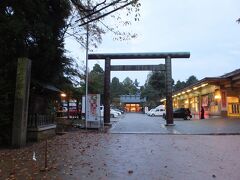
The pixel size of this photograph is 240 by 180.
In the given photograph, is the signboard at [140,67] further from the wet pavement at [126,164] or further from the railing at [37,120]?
the wet pavement at [126,164]

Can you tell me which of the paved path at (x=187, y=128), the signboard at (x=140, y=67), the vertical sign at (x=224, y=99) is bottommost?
the paved path at (x=187, y=128)

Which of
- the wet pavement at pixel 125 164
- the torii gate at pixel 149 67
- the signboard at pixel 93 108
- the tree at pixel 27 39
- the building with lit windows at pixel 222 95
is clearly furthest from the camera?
the building with lit windows at pixel 222 95

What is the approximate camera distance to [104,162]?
31.7 feet

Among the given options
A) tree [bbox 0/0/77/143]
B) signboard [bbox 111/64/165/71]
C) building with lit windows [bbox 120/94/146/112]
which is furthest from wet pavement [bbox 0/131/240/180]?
building with lit windows [bbox 120/94/146/112]

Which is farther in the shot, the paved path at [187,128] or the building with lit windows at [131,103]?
the building with lit windows at [131,103]

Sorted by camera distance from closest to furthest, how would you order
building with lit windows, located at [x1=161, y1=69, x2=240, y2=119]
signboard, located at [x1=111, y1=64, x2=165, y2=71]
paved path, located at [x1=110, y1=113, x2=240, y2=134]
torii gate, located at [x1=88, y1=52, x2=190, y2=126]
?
1. paved path, located at [x1=110, y1=113, x2=240, y2=134]
2. torii gate, located at [x1=88, y1=52, x2=190, y2=126]
3. signboard, located at [x1=111, y1=64, x2=165, y2=71]
4. building with lit windows, located at [x1=161, y1=69, x2=240, y2=119]

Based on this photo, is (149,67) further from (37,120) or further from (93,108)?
(37,120)

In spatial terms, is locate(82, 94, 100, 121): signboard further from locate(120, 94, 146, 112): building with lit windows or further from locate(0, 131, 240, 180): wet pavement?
locate(120, 94, 146, 112): building with lit windows

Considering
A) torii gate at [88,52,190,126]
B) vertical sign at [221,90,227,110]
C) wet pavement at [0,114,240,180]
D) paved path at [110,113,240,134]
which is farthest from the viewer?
vertical sign at [221,90,227,110]

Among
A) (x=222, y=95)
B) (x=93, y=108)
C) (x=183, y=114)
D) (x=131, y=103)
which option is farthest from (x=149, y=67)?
(x=131, y=103)

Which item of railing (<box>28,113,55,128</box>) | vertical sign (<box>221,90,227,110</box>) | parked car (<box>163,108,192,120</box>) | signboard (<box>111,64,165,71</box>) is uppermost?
signboard (<box>111,64,165,71</box>)

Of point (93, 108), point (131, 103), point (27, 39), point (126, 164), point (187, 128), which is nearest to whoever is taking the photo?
point (126, 164)

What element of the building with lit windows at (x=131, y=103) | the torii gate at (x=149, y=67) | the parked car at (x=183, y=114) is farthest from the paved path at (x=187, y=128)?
the building with lit windows at (x=131, y=103)

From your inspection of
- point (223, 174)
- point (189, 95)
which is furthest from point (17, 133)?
point (189, 95)
